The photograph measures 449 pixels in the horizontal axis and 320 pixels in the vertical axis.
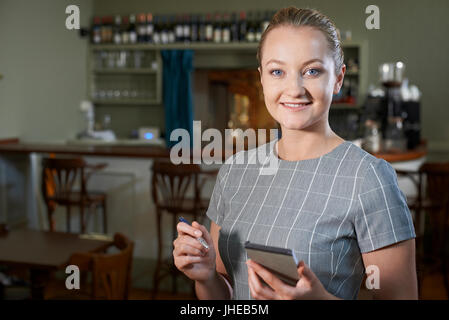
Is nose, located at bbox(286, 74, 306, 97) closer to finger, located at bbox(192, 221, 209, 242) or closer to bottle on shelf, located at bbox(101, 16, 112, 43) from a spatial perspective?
finger, located at bbox(192, 221, 209, 242)

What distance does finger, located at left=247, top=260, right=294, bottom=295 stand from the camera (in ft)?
2.01

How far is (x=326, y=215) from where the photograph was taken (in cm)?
70

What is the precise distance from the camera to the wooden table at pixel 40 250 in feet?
7.01

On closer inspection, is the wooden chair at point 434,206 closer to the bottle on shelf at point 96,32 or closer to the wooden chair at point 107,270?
the wooden chair at point 107,270

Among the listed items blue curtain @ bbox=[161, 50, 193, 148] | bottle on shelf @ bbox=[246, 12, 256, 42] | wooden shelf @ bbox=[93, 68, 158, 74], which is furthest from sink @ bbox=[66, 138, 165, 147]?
bottle on shelf @ bbox=[246, 12, 256, 42]

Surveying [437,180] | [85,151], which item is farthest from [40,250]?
[437,180]

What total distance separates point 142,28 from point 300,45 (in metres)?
5.42

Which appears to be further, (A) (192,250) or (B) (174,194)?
(B) (174,194)

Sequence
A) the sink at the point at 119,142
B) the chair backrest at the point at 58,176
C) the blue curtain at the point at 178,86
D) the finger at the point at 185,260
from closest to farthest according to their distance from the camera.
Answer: the finger at the point at 185,260, the chair backrest at the point at 58,176, the sink at the point at 119,142, the blue curtain at the point at 178,86

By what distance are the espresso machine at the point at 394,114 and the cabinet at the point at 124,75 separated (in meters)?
2.67

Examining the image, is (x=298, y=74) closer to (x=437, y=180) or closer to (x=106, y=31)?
(x=437, y=180)

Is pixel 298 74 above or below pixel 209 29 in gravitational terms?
below

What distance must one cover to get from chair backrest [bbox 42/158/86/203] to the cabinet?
8.53 feet

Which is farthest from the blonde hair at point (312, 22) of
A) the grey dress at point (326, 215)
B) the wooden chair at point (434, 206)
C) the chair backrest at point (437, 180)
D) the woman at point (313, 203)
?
the chair backrest at point (437, 180)
